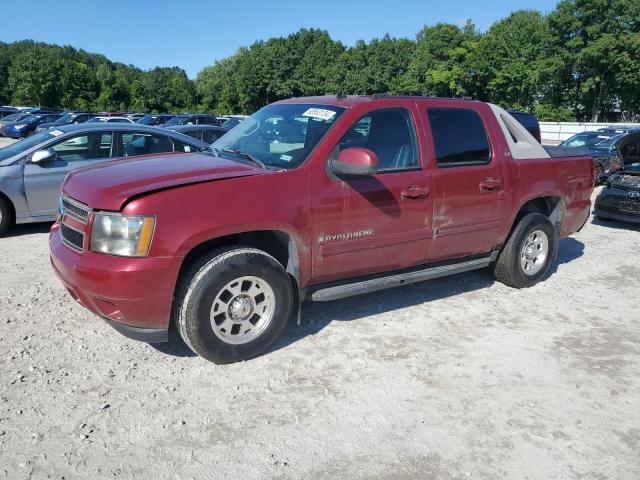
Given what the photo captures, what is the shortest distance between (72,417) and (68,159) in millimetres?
5512

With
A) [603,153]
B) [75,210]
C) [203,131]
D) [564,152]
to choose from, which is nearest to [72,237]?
[75,210]

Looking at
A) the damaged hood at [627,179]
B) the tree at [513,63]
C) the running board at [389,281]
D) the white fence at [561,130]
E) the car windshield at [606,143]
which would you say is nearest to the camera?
the running board at [389,281]

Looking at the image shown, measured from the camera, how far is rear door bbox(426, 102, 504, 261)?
472 centimetres

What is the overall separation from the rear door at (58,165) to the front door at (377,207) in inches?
178

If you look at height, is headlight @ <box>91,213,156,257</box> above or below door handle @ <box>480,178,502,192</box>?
below

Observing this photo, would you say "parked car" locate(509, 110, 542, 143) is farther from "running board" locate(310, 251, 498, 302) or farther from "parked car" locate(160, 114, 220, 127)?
"parked car" locate(160, 114, 220, 127)

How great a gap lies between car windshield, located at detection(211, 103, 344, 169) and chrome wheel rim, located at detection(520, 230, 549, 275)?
108 inches

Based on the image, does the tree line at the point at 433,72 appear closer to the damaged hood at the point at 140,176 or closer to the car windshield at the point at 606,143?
the car windshield at the point at 606,143

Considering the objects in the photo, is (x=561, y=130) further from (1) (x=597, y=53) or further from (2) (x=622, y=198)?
(2) (x=622, y=198)

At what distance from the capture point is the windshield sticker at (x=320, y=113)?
430cm

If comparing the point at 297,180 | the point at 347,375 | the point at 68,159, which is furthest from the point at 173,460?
the point at 68,159

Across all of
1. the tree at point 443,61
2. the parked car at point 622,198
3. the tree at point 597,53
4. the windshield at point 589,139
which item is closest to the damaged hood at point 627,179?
the parked car at point 622,198

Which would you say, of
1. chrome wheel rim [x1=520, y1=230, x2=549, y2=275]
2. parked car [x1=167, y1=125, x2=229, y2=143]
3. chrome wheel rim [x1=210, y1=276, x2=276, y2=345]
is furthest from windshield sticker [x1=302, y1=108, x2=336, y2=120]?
parked car [x1=167, y1=125, x2=229, y2=143]

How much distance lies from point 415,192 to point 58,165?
5.49 metres
